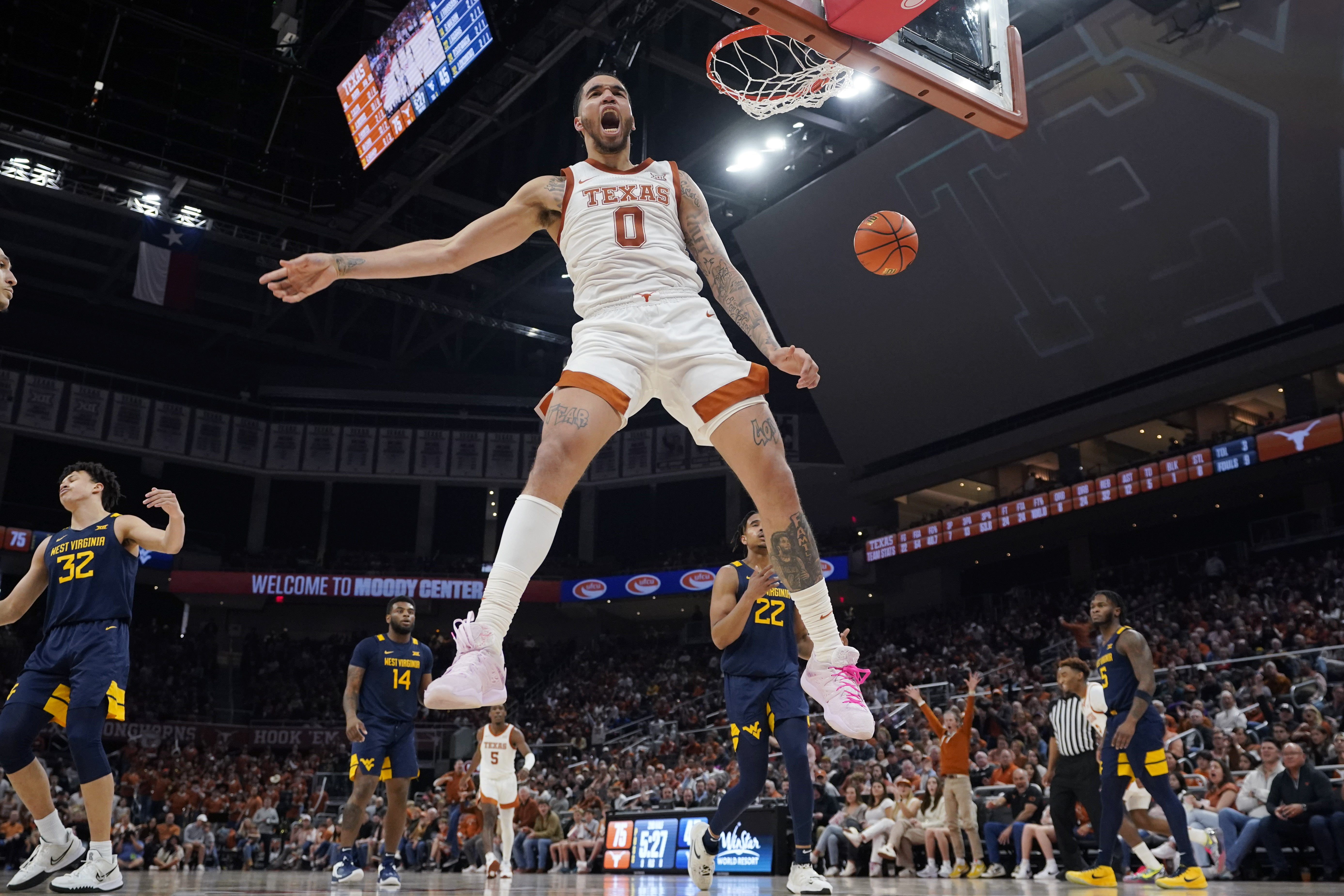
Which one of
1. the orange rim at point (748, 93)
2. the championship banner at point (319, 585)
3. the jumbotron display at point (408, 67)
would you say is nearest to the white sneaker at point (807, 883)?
the orange rim at point (748, 93)

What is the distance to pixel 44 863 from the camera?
4.78 meters

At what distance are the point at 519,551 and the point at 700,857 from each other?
9.53 ft

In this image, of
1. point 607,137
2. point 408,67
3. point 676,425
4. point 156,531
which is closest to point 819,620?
point 607,137

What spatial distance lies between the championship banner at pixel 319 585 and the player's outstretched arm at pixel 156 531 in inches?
979

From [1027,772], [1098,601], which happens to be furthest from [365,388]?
[1098,601]

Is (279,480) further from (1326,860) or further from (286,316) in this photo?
(1326,860)

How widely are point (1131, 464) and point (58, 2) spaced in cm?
2371

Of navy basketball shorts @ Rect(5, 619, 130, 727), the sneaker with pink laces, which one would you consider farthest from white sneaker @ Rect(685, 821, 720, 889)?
navy basketball shorts @ Rect(5, 619, 130, 727)

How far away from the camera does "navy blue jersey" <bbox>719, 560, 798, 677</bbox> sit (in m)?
5.78

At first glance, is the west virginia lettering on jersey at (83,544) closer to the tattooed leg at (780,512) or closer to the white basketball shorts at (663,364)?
the white basketball shorts at (663,364)

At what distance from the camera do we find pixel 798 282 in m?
24.9

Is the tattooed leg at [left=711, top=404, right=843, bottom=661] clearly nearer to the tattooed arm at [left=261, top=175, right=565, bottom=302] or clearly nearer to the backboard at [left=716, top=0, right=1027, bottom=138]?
the tattooed arm at [left=261, top=175, right=565, bottom=302]

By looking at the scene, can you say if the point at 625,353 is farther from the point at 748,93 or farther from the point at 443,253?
the point at 748,93

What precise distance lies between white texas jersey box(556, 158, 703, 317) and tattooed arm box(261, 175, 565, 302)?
9 cm
